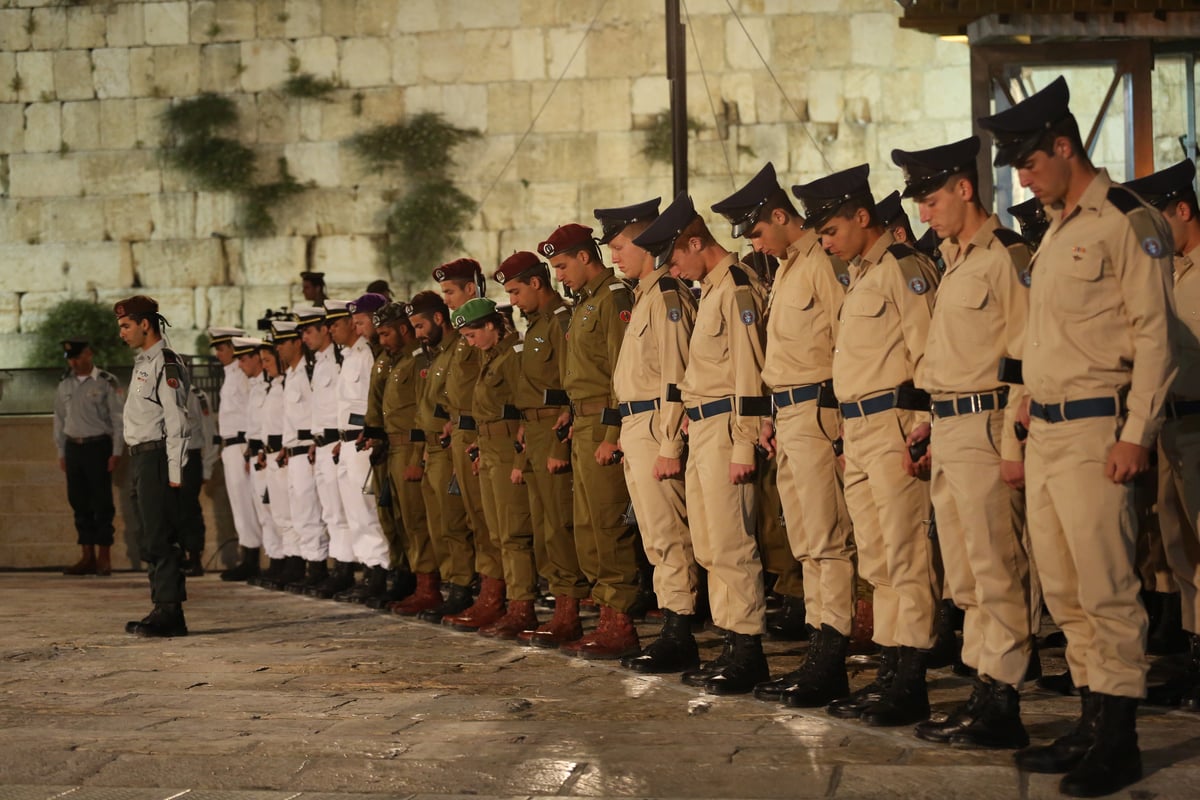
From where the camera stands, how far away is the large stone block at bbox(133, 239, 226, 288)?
18625 millimetres

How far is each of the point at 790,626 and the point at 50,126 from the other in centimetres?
1330

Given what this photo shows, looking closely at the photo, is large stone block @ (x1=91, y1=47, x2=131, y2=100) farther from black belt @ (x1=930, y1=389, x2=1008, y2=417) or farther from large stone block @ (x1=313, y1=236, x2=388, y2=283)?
black belt @ (x1=930, y1=389, x2=1008, y2=417)

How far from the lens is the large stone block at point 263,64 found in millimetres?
18438

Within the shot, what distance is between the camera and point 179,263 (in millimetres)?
18719

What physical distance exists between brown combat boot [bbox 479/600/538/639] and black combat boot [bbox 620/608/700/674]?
4.75 ft

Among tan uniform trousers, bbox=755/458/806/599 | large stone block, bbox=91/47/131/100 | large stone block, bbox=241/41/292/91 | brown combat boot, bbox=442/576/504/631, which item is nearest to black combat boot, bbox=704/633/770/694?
tan uniform trousers, bbox=755/458/806/599

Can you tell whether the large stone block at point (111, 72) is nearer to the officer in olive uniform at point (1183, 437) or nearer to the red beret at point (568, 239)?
the red beret at point (568, 239)

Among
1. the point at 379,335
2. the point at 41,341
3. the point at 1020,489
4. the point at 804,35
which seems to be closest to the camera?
the point at 1020,489

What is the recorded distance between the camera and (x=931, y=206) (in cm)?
578

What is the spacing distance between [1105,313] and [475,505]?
209 inches

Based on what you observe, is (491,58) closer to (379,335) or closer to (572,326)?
(379,335)

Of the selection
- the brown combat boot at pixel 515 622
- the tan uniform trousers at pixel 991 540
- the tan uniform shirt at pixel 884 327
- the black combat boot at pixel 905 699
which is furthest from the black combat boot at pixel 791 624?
the tan uniform trousers at pixel 991 540

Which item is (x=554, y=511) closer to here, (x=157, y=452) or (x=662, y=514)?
(x=662, y=514)

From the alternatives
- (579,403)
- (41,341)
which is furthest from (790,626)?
(41,341)
